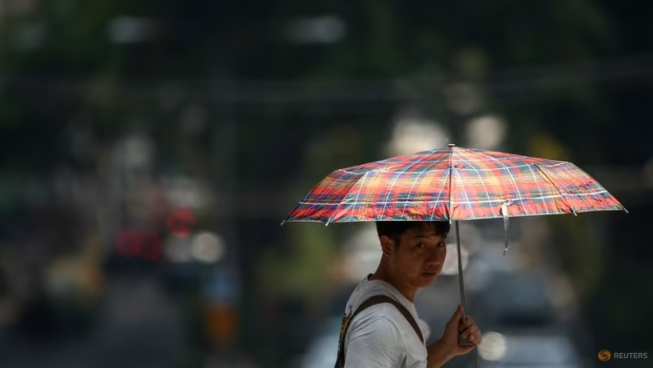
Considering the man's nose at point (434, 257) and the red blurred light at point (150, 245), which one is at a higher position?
the man's nose at point (434, 257)

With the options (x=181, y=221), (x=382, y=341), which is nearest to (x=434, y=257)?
(x=382, y=341)

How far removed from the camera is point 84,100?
1537 cm

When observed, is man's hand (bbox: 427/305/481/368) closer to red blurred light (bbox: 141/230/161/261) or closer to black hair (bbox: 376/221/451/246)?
black hair (bbox: 376/221/451/246)

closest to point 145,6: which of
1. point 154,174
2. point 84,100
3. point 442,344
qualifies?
point 84,100

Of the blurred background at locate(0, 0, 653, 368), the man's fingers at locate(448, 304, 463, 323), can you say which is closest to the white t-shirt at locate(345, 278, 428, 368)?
the man's fingers at locate(448, 304, 463, 323)

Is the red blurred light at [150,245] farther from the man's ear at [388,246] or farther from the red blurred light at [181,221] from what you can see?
the man's ear at [388,246]

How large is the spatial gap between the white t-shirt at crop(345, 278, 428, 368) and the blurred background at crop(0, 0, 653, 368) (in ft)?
30.3

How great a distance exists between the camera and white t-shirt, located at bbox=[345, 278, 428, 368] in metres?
2.61

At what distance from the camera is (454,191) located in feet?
8.84

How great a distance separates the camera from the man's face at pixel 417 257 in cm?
282

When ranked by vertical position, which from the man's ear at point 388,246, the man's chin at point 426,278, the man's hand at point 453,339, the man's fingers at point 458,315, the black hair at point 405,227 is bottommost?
the man's hand at point 453,339

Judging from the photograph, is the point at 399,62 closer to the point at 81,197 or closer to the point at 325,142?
the point at 325,142

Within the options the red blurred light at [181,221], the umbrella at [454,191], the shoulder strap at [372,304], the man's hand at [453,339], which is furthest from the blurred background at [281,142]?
the shoulder strap at [372,304]

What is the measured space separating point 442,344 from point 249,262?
39.9ft
